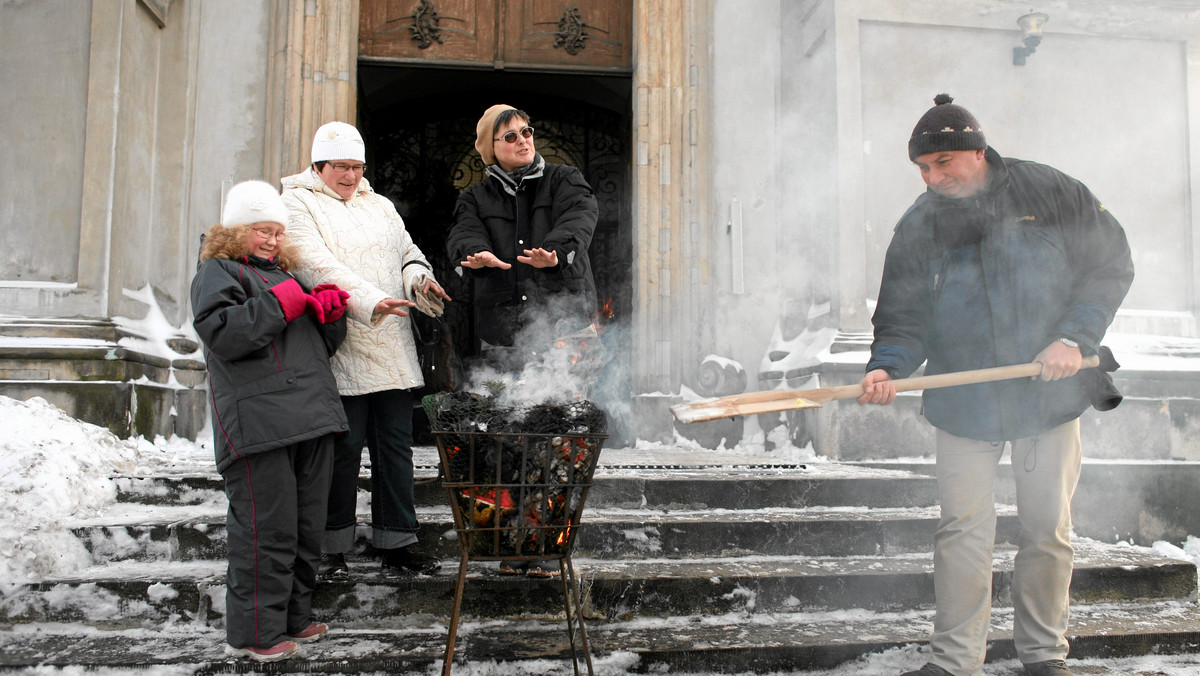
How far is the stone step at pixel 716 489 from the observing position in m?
4.46

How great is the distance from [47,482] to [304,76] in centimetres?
425

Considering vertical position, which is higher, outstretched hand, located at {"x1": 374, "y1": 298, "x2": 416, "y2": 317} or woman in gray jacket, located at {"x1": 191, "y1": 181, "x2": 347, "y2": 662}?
outstretched hand, located at {"x1": 374, "y1": 298, "x2": 416, "y2": 317}

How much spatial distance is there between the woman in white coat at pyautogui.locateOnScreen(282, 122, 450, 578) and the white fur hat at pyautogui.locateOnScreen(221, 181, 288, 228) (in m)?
0.28

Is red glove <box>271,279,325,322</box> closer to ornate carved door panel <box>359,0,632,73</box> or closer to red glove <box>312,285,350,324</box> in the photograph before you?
red glove <box>312,285,350,324</box>

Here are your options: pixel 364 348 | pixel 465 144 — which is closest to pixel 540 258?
pixel 364 348

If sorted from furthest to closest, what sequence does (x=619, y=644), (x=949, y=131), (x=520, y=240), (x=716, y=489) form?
1. (x=716, y=489)
2. (x=520, y=240)
3. (x=619, y=644)
4. (x=949, y=131)

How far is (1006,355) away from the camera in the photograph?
304 centimetres

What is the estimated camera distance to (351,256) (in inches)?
143

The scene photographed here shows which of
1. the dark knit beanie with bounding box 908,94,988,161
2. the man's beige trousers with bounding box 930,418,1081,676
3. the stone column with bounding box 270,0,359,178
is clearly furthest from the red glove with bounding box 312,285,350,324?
the stone column with bounding box 270,0,359,178

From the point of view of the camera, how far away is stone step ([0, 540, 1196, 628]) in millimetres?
3490

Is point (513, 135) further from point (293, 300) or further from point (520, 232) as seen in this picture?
point (293, 300)

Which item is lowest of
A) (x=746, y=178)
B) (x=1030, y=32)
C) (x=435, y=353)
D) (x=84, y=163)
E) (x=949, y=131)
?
(x=435, y=353)

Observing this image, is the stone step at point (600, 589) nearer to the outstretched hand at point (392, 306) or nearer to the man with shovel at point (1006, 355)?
the man with shovel at point (1006, 355)

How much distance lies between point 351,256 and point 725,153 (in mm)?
4685
